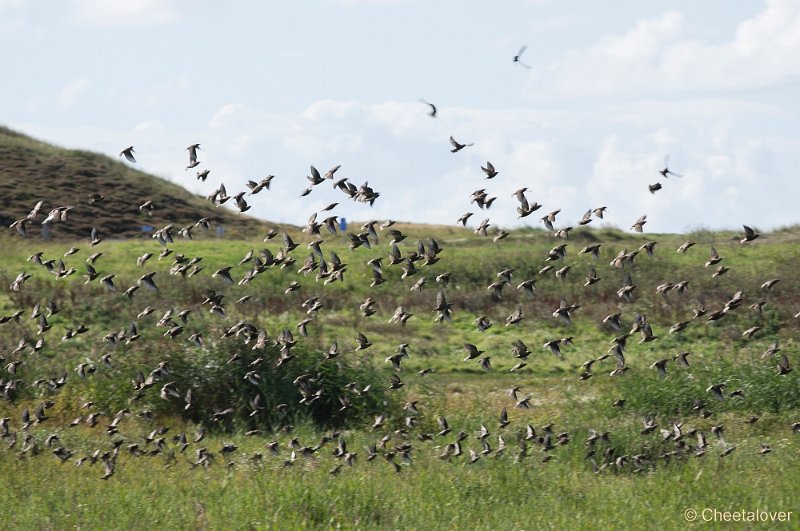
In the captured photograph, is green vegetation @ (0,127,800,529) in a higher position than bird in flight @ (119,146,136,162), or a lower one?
lower

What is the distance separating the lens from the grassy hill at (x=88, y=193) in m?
63.0

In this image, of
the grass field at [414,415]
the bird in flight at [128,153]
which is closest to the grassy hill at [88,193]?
the grass field at [414,415]

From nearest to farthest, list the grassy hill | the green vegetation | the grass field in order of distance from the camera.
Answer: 1. the grass field
2. the green vegetation
3. the grassy hill

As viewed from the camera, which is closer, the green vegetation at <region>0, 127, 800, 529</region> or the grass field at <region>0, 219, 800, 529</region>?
the grass field at <region>0, 219, 800, 529</region>

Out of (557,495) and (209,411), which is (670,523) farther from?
(209,411)

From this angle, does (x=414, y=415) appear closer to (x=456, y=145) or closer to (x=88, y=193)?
(x=456, y=145)

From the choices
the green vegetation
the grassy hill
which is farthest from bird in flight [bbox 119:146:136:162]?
the grassy hill

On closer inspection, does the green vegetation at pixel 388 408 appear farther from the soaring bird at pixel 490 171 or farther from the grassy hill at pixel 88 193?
the grassy hill at pixel 88 193

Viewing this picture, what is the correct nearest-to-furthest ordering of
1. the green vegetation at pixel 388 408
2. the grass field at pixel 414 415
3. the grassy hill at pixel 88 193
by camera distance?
the grass field at pixel 414 415
the green vegetation at pixel 388 408
the grassy hill at pixel 88 193

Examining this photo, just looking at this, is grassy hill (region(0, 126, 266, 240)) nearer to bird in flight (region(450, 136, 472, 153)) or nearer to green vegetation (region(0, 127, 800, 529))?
green vegetation (region(0, 127, 800, 529))

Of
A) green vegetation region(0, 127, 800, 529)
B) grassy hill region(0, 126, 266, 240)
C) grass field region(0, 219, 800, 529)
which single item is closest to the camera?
grass field region(0, 219, 800, 529)

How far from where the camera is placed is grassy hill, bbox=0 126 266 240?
6297 centimetres

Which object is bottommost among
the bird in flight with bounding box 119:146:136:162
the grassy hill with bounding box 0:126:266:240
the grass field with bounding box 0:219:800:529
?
the grass field with bounding box 0:219:800:529

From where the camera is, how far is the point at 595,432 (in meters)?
15.7
